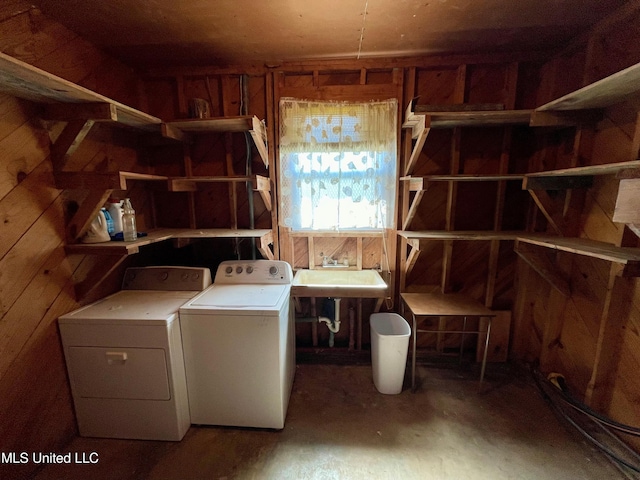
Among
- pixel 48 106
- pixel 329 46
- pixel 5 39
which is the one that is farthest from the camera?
pixel 329 46

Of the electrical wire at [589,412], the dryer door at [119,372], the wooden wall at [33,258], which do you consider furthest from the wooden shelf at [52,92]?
the electrical wire at [589,412]

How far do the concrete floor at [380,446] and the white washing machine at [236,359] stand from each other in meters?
0.14

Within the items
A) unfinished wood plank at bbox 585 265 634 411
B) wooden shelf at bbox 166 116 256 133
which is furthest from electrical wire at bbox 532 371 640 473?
wooden shelf at bbox 166 116 256 133

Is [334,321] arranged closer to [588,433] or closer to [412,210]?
[412,210]

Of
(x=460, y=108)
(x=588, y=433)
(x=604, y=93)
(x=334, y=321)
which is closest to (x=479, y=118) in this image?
(x=460, y=108)

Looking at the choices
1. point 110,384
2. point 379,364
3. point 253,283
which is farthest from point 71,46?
point 379,364

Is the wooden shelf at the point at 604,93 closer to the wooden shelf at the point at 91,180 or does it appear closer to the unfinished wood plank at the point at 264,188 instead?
the unfinished wood plank at the point at 264,188

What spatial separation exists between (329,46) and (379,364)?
2.25 meters

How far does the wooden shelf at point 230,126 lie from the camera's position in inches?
72.0

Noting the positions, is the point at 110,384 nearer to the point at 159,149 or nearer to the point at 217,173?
the point at 217,173

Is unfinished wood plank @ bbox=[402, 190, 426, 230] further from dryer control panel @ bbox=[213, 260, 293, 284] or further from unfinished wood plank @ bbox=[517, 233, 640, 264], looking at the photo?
dryer control panel @ bbox=[213, 260, 293, 284]

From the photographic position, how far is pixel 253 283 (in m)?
2.00

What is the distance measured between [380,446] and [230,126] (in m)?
2.31

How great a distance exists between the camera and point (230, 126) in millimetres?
1973
